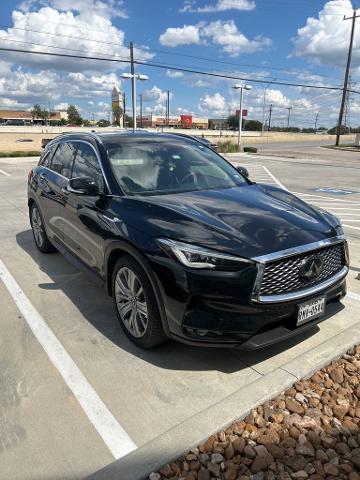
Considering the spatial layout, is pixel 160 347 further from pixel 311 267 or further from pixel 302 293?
pixel 311 267

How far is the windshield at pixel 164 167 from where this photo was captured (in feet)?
12.4

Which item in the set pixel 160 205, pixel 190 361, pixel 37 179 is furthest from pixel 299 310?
pixel 37 179

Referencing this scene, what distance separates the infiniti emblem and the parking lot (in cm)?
71

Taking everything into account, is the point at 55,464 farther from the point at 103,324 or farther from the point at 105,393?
the point at 103,324

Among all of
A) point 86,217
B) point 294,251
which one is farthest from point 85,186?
point 294,251

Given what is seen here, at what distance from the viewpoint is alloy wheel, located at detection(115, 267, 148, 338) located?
315cm

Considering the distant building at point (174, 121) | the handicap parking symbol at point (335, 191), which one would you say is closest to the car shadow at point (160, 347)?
the handicap parking symbol at point (335, 191)

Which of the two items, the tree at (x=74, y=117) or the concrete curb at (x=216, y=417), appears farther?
the tree at (x=74, y=117)

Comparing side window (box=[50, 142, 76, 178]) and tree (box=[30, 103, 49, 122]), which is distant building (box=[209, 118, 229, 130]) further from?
side window (box=[50, 142, 76, 178])

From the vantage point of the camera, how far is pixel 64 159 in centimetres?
490

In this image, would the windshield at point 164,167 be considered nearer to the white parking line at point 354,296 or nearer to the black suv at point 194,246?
the black suv at point 194,246

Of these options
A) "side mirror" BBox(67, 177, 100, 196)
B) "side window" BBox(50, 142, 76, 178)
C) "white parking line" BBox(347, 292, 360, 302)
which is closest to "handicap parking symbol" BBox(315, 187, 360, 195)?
"white parking line" BBox(347, 292, 360, 302)

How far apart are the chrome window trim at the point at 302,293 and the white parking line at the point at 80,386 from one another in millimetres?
1195

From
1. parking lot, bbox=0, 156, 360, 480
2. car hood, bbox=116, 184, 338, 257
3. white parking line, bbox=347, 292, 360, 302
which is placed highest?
car hood, bbox=116, 184, 338, 257
